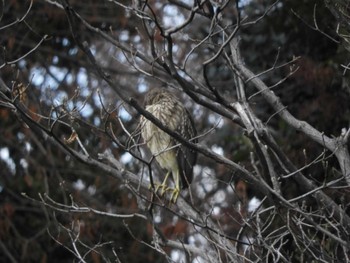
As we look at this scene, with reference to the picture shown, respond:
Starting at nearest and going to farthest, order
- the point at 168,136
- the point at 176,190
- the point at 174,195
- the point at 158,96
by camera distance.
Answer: the point at 174,195 < the point at 176,190 < the point at 168,136 < the point at 158,96

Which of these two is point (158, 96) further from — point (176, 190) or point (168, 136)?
point (176, 190)

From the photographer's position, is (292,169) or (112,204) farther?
(112,204)

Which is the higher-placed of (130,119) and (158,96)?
(130,119)

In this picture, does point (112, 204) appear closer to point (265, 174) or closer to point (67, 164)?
point (67, 164)

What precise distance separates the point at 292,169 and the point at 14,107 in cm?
157

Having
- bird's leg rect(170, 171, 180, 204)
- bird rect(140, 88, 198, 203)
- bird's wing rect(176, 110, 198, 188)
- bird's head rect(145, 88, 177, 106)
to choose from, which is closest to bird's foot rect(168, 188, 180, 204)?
bird's leg rect(170, 171, 180, 204)

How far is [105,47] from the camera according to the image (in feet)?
36.1

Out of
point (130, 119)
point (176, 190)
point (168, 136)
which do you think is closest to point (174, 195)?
point (176, 190)

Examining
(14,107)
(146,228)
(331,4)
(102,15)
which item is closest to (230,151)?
(146,228)

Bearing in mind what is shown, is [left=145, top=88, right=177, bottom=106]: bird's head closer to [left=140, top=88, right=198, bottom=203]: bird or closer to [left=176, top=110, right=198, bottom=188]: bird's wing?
[left=140, top=88, right=198, bottom=203]: bird

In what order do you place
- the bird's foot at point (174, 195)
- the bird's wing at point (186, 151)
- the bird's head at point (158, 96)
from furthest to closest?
1. the bird's head at point (158, 96)
2. the bird's wing at point (186, 151)
3. the bird's foot at point (174, 195)

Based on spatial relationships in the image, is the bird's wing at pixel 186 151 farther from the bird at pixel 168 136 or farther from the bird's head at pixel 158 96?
the bird's head at pixel 158 96

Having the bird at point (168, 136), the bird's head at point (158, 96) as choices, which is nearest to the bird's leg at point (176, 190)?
the bird at point (168, 136)

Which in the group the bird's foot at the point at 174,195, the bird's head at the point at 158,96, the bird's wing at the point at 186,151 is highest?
the bird's head at the point at 158,96
